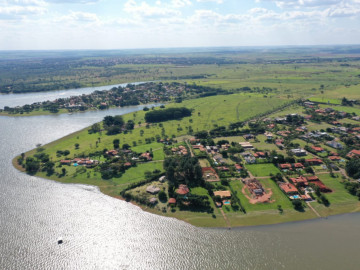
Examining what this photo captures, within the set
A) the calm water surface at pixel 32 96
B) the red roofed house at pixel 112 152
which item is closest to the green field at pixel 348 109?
the red roofed house at pixel 112 152

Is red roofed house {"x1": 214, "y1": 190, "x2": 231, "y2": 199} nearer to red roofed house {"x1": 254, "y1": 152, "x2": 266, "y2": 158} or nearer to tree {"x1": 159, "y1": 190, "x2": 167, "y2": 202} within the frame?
tree {"x1": 159, "y1": 190, "x2": 167, "y2": 202}

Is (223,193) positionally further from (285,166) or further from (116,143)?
(116,143)

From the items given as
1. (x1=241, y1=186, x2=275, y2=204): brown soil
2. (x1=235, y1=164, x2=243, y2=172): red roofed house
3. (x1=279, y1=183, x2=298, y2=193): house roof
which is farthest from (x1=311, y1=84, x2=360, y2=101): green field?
(x1=241, y1=186, x2=275, y2=204): brown soil

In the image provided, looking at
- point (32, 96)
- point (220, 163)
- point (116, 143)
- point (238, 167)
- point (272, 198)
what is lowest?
point (32, 96)

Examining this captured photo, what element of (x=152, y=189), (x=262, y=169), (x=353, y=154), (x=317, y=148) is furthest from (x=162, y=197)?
(x=353, y=154)

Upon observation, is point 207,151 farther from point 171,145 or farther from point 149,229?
point 149,229
